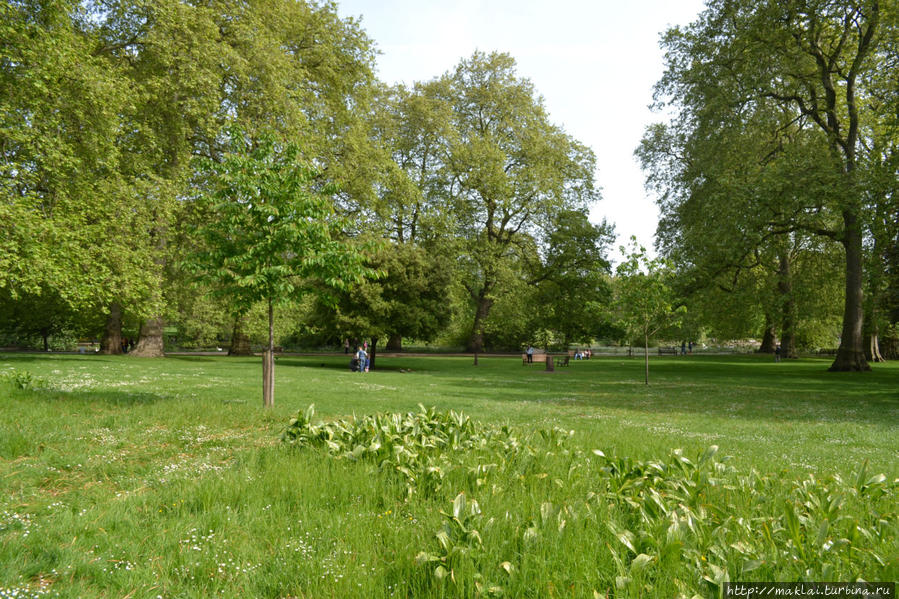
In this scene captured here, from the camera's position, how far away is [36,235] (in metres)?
17.1

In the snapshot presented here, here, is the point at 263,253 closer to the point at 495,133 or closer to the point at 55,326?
the point at 495,133

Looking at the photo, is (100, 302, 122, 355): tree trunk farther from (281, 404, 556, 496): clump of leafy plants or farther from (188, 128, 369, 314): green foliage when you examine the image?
(281, 404, 556, 496): clump of leafy plants

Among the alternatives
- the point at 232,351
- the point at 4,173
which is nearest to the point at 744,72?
the point at 4,173

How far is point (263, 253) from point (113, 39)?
21.7m

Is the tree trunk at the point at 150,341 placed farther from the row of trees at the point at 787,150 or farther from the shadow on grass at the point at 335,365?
the row of trees at the point at 787,150

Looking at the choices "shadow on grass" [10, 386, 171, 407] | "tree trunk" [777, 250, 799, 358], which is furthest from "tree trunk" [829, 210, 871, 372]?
"shadow on grass" [10, 386, 171, 407]

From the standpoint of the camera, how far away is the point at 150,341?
2970cm

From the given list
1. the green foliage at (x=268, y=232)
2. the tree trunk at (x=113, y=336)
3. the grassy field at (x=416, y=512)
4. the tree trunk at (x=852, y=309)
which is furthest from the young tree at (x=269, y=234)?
the tree trunk at (x=113, y=336)

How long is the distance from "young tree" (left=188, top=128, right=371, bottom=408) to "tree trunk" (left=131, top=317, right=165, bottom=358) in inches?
928

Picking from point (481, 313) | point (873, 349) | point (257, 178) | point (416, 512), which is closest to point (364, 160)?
point (481, 313)

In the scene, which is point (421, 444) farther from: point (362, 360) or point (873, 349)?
point (873, 349)

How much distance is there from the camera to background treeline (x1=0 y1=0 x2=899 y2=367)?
17844 mm

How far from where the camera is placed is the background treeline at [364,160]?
1784 centimetres

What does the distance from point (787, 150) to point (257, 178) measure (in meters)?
27.1
